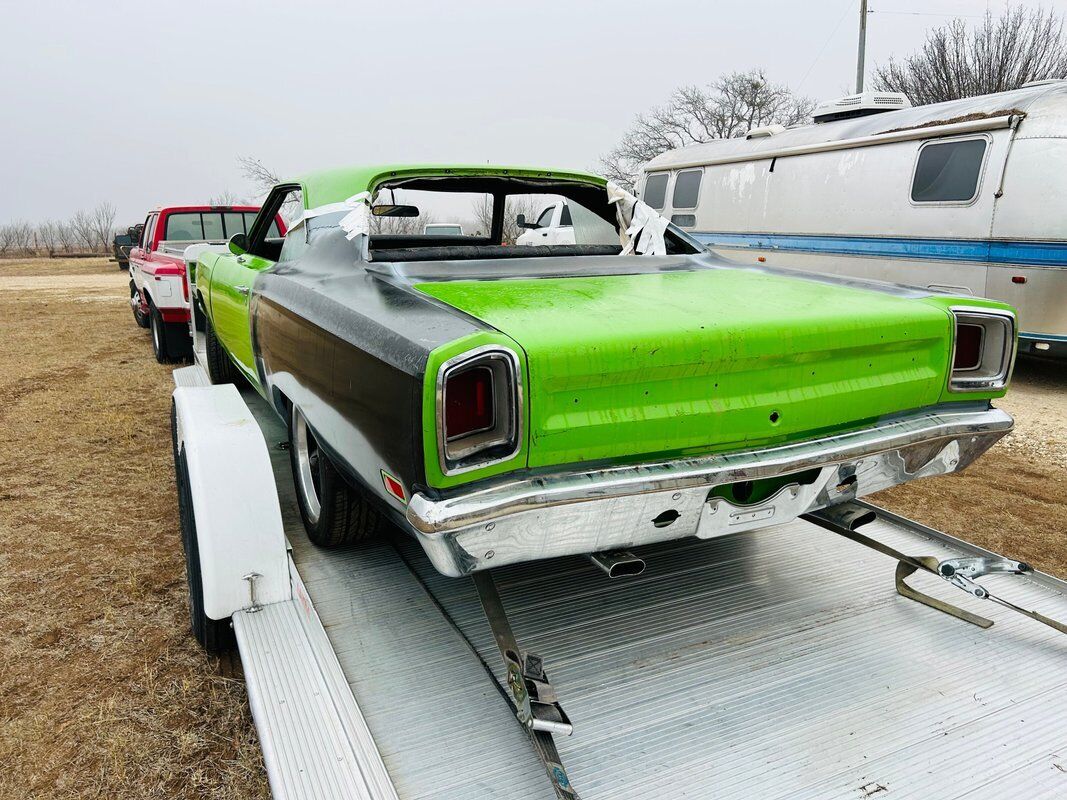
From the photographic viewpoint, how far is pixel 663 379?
1.94 m

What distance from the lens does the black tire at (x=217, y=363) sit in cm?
514

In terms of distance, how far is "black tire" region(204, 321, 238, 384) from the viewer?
5137mm

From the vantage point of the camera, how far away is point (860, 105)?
9.02 metres

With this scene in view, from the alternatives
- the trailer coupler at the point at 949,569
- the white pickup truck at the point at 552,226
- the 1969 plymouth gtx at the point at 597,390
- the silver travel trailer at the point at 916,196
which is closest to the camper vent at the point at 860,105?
the silver travel trailer at the point at 916,196

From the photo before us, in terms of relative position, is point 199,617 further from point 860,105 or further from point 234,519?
point 860,105

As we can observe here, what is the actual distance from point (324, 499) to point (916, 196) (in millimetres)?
6955

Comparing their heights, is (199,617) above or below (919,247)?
below

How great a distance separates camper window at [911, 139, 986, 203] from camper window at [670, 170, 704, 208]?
11.2ft

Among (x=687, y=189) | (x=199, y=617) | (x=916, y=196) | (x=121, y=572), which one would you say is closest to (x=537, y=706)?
(x=199, y=617)

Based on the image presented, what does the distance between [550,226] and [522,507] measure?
33.0 feet

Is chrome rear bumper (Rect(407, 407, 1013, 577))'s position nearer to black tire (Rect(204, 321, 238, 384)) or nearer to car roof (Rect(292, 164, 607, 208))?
car roof (Rect(292, 164, 607, 208))

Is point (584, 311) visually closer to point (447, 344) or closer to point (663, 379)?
point (663, 379)

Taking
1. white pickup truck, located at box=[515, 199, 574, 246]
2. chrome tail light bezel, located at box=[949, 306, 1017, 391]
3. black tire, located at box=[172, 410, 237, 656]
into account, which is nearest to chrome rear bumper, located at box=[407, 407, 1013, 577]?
chrome tail light bezel, located at box=[949, 306, 1017, 391]

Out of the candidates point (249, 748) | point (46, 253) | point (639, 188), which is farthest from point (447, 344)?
point (46, 253)
